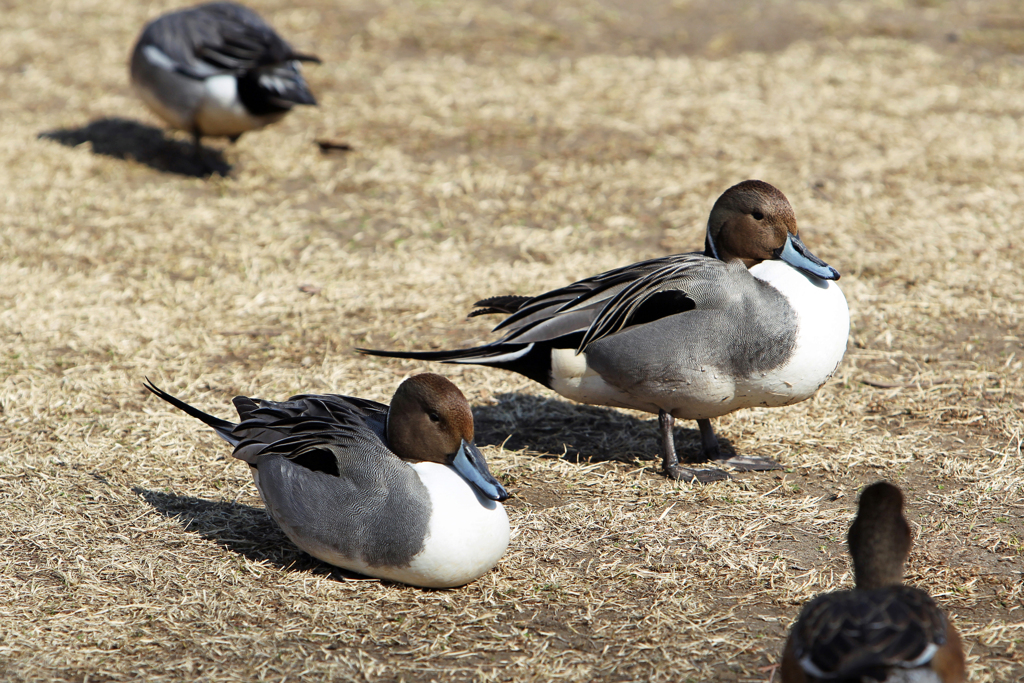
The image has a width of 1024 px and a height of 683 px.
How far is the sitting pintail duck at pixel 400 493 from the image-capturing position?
2.72 meters

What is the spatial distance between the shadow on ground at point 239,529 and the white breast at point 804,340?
145 centimetres

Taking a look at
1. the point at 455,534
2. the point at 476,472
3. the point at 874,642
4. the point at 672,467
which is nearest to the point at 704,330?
the point at 672,467

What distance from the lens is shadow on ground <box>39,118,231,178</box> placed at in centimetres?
680

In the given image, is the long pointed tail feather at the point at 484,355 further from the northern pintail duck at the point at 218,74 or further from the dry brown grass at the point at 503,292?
the northern pintail duck at the point at 218,74

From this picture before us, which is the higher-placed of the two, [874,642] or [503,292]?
[874,642]

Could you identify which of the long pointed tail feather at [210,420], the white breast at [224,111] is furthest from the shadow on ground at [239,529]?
the white breast at [224,111]

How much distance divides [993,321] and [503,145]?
347 centimetres

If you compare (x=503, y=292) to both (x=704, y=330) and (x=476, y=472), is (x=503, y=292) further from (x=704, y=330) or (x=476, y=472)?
(x=476, y=472)

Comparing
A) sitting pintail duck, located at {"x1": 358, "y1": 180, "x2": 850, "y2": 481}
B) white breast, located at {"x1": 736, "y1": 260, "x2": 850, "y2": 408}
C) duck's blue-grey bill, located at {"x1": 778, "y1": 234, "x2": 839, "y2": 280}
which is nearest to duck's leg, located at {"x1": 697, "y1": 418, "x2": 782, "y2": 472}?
sitting pintail duck, located at {"x1": 358, "y1": 180, "x2": 850, "y2": 481}

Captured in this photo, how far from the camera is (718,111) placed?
24.8ft

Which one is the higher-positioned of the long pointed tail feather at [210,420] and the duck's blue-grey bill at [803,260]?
the duck's blue-grey bill at [803,260]

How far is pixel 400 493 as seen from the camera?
2.74 metres

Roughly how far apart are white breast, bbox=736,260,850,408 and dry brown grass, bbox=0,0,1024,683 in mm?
367

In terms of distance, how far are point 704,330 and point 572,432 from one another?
0.84 meters
